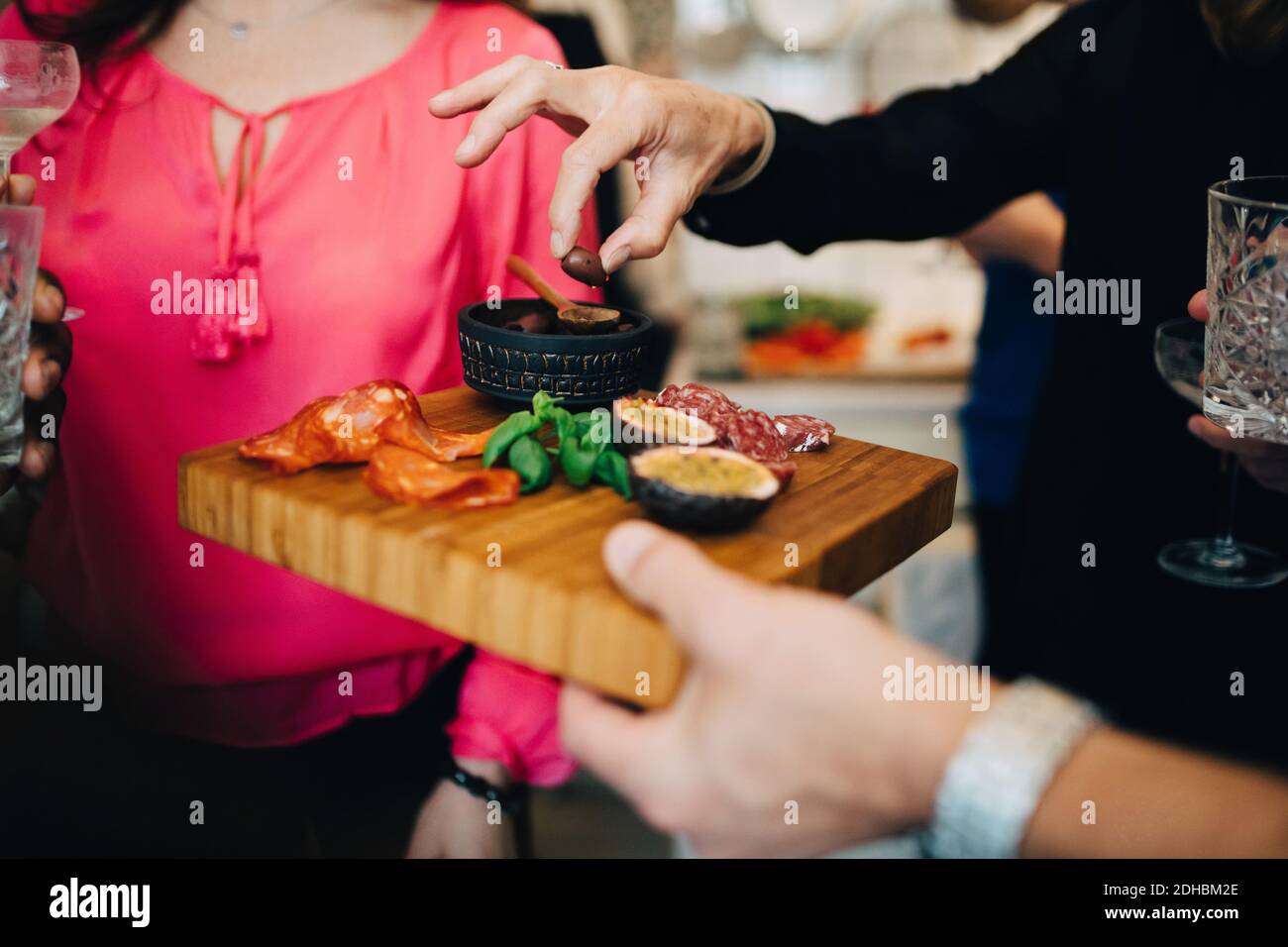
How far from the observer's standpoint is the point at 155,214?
4.99 ft

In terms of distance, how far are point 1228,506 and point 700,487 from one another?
40.4 inches

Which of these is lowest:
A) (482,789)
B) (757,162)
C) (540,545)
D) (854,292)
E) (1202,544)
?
(482,789)

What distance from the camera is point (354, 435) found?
123cm

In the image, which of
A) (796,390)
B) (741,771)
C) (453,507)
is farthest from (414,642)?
(796,390)

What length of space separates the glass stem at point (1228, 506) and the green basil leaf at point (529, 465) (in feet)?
3.58

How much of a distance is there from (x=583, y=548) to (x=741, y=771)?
0.27m

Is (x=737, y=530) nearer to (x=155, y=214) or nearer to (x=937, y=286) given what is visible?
(x=155, y=214)


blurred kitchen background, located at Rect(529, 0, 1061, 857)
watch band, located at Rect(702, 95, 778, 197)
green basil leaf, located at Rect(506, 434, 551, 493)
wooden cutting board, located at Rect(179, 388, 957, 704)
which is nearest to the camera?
wooden cutting board, located at Rect(179, 388, 957, 704)

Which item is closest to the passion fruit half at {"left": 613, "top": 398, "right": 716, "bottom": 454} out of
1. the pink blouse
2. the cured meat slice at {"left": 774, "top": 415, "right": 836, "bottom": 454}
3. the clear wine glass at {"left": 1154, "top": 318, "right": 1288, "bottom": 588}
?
the cured meat slice at {"left": 774, "top": 415, "right": 836, "bottom": 454}

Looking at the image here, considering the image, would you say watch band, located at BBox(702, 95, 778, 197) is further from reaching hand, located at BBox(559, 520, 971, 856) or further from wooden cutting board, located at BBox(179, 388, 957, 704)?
reaching hand, located at BBox(559, 520, 971, 856)

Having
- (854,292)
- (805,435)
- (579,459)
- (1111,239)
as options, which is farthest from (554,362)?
(854,292)

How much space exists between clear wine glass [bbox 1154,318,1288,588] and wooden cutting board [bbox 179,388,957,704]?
1.35ft

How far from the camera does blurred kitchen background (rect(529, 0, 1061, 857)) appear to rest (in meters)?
3.45

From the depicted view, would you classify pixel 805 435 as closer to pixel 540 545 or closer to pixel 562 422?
pixel 562 422
